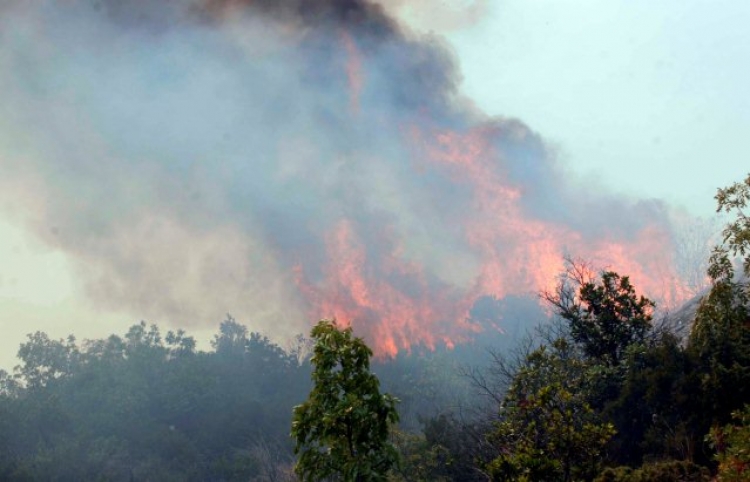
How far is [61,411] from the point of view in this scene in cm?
6309

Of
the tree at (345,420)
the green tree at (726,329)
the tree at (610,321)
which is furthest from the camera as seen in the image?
the tree at (610,321)

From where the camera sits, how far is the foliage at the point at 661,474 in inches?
553

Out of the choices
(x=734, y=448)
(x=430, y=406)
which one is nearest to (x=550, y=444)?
(x=734, y=448)

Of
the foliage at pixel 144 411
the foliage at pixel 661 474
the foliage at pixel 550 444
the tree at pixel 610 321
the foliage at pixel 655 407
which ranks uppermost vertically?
the foliage at pixel 144 411

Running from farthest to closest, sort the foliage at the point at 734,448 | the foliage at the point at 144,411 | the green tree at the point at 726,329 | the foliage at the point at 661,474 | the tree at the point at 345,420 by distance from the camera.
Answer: the foliage at the point at 144,411 → the green tree at the point at 726,329 → the foliage at the point at 661,474 → the foliage at the point at 734,448 → the tree at the point at 345,420

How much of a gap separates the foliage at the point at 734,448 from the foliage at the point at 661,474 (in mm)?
606

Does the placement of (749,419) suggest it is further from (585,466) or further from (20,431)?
(20,431)

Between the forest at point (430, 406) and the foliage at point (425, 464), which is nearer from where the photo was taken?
the forest at point (430, 406)

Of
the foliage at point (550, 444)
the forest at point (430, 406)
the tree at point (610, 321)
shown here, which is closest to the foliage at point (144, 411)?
the forest at point (430, 406)

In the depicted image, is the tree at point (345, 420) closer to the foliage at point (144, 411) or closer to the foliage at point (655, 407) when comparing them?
the foliage at point (655, 407)

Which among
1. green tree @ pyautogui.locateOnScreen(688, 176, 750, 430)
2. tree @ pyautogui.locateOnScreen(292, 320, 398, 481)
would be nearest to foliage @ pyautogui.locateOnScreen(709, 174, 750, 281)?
green tree @ pyautogui.locateOnScreen(688, 176, 750, 430)

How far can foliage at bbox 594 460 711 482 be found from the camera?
1405 cm

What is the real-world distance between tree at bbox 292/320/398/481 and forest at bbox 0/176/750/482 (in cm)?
3

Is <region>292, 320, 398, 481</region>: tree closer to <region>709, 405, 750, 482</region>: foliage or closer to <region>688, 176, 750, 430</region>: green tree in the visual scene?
<region>709, 405, 750, 482</region>: foliage
